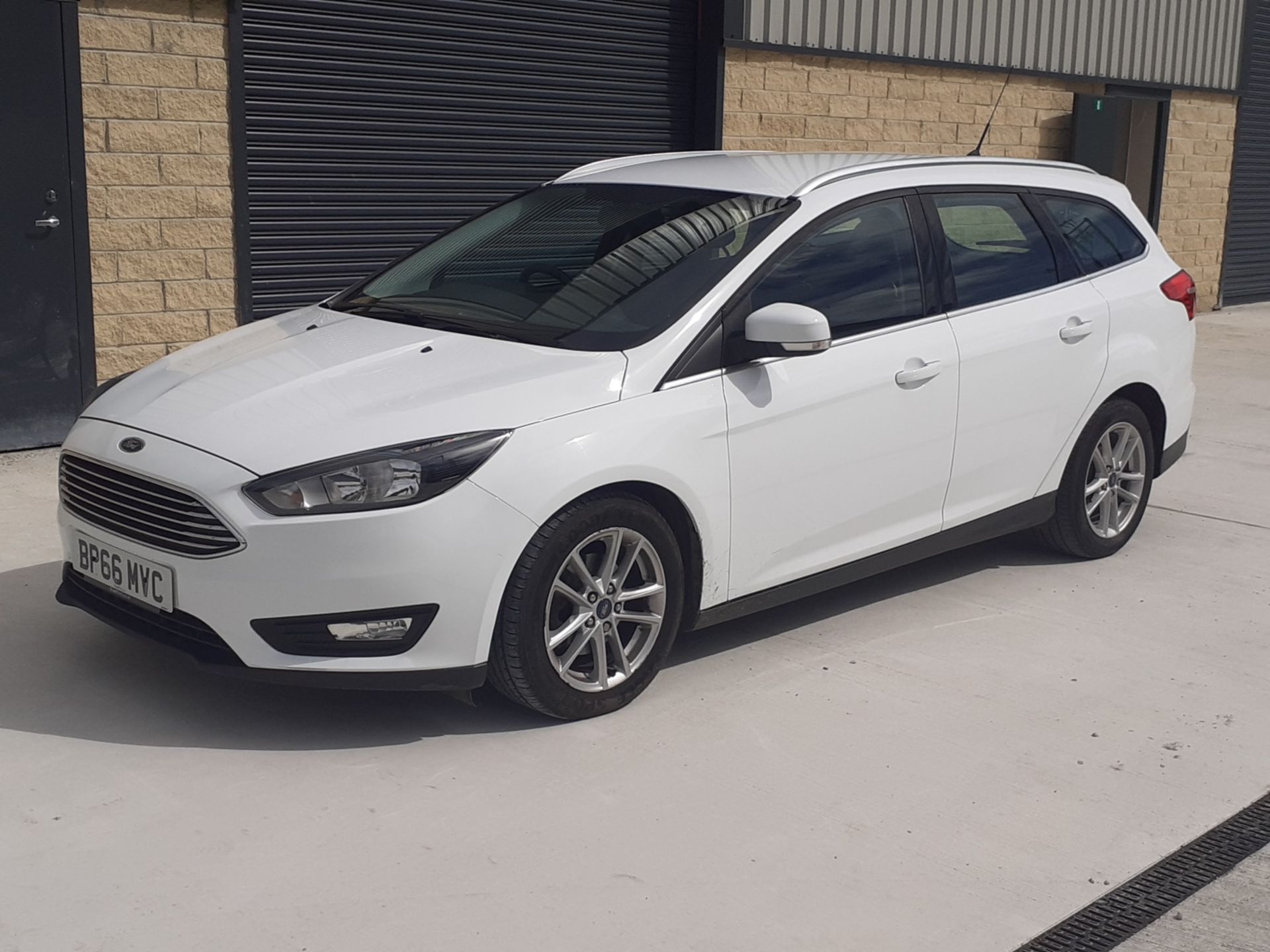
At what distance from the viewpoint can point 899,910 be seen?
3.46 metres

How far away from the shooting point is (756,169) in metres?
5.55

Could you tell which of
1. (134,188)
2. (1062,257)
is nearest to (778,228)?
(1062,257)

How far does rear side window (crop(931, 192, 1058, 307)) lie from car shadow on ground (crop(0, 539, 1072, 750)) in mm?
1528

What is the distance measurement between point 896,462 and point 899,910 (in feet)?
6.76

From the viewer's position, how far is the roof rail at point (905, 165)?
523cm

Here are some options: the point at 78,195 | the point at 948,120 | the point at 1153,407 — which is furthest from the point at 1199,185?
the point at 78,195

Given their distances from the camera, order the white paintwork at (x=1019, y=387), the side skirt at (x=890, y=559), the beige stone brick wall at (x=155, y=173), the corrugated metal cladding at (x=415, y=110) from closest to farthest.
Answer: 1. the side skirt at (x=890, y=559)
2. the white paintwork at (x=1019, y=387)
3. the beige stone brick wall at (x=155, y=173)
4. the corrugated metal cladding at (x=415, y=110)

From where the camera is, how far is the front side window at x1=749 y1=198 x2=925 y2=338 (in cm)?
500

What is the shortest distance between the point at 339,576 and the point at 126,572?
0.75 m

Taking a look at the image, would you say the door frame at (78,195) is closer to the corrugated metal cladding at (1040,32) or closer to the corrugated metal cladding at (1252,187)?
the corrugated metal cladding at (1040,32)

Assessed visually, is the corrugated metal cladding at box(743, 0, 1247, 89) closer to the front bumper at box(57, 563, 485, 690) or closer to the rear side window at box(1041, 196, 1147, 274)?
the rear side window at box(1041, 196, 1147, 274)

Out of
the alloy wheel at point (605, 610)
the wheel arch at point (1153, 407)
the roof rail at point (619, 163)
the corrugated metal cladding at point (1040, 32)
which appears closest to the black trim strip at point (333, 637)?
the alloy wheel at point (605, 610)

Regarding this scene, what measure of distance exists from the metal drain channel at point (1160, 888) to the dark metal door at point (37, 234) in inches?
241

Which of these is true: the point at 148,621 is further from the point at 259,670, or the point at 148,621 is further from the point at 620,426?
the point at 620,426
